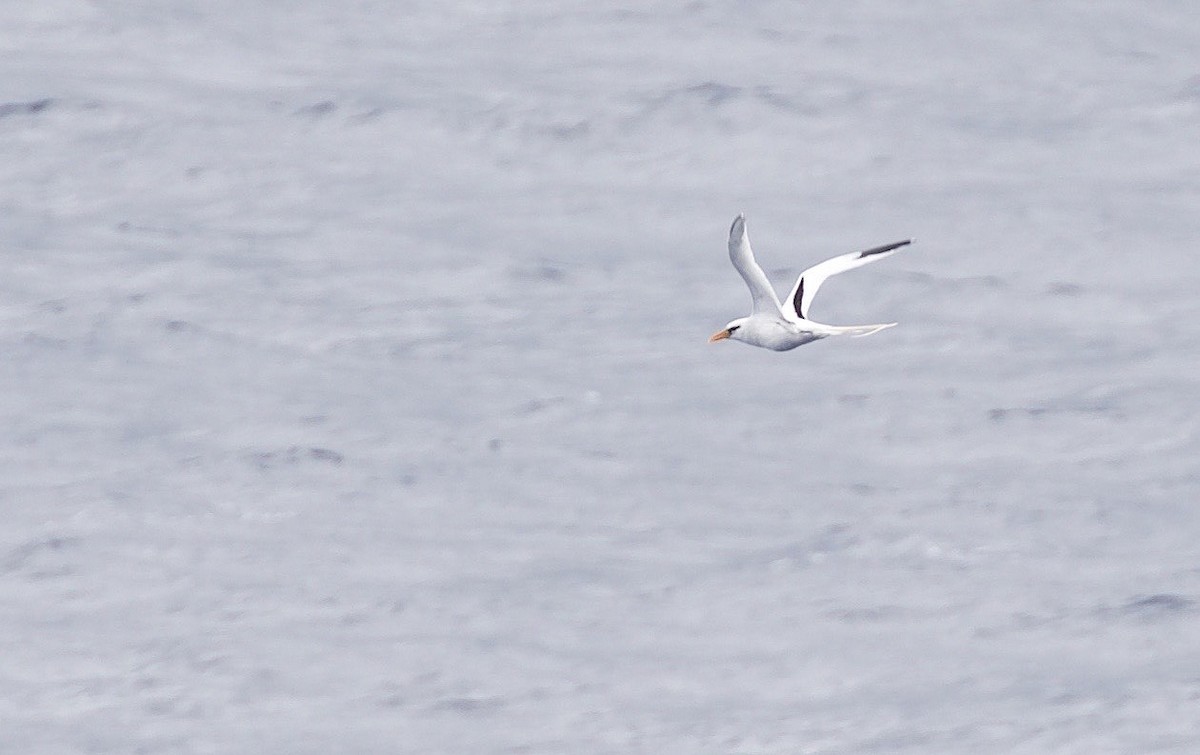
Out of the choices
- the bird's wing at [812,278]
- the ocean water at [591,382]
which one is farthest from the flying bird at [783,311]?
the ocean water at [591,382]

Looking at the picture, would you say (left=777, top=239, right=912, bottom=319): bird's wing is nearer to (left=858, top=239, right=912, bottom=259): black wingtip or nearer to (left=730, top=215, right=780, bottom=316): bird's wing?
(left=858, top=239, right=912, bottom=259): black wingtip

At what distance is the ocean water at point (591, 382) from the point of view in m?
22.6

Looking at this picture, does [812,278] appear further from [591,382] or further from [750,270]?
[591,382]

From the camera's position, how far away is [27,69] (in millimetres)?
38062

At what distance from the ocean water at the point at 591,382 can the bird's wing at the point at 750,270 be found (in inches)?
112

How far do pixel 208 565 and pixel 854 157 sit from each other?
13261 millimetres

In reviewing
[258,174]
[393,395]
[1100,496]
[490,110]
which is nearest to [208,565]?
[393,395]

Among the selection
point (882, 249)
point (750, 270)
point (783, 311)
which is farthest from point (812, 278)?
point (750, 270)

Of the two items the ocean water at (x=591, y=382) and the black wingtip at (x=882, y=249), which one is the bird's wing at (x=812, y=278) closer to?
the black wingtip at (x=882, y=249)

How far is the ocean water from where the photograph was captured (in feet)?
74.2

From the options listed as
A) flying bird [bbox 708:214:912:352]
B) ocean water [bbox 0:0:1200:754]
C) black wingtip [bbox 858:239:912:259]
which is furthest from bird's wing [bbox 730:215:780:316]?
ocean water [bbox 0:0:1200:754]

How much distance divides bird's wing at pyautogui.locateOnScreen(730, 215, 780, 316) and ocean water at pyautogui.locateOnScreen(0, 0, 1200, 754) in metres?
2.86

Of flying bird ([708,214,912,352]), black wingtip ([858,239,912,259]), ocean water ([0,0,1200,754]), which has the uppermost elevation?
black wingtip ([858,239,912,259])

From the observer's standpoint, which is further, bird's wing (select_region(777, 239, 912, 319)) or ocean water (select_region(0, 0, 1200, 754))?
ocean water (select_region(0, 0, 1200, 754))
